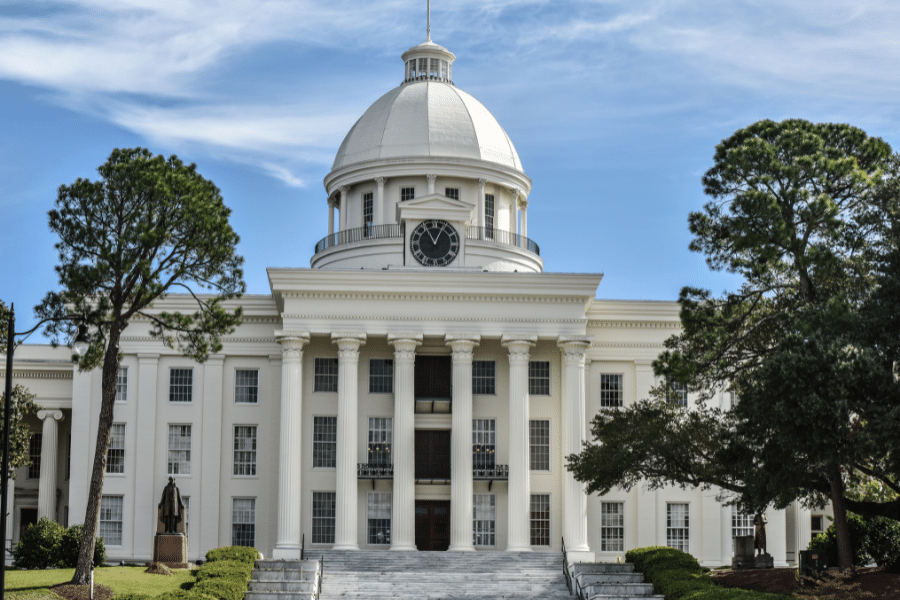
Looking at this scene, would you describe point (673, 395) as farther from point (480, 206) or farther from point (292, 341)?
point (480, 206)

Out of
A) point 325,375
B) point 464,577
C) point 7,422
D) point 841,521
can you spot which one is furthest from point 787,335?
point 325,375

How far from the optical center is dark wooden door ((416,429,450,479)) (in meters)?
46.5

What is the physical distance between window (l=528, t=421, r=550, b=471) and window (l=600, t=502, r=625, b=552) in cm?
320

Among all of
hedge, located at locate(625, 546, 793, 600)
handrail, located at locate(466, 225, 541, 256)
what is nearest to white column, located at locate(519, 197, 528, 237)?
handrail, located at locate(466, 225, 541, 256)

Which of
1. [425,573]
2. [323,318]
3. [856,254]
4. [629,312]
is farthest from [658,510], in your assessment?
[856,254]

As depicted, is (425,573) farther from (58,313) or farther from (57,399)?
(57,399)

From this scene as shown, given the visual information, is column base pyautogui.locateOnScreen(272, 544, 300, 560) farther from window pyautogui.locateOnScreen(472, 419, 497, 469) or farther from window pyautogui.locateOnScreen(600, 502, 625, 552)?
window pyautogui.locateOnScreen(600, 502, 625, 552)

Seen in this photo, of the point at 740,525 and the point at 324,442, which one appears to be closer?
the point at 324,442

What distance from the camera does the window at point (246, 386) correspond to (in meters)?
48.1

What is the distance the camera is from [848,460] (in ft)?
92.1

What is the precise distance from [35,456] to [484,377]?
69.8ft

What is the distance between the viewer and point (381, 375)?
155ft

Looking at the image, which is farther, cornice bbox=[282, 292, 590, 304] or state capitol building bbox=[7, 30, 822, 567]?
cornice bbox=[282, 292, 590, 304]

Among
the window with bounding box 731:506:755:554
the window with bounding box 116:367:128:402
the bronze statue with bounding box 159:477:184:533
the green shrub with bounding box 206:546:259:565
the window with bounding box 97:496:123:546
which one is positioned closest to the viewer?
the green shrub with bounding box 206:546:259:565
